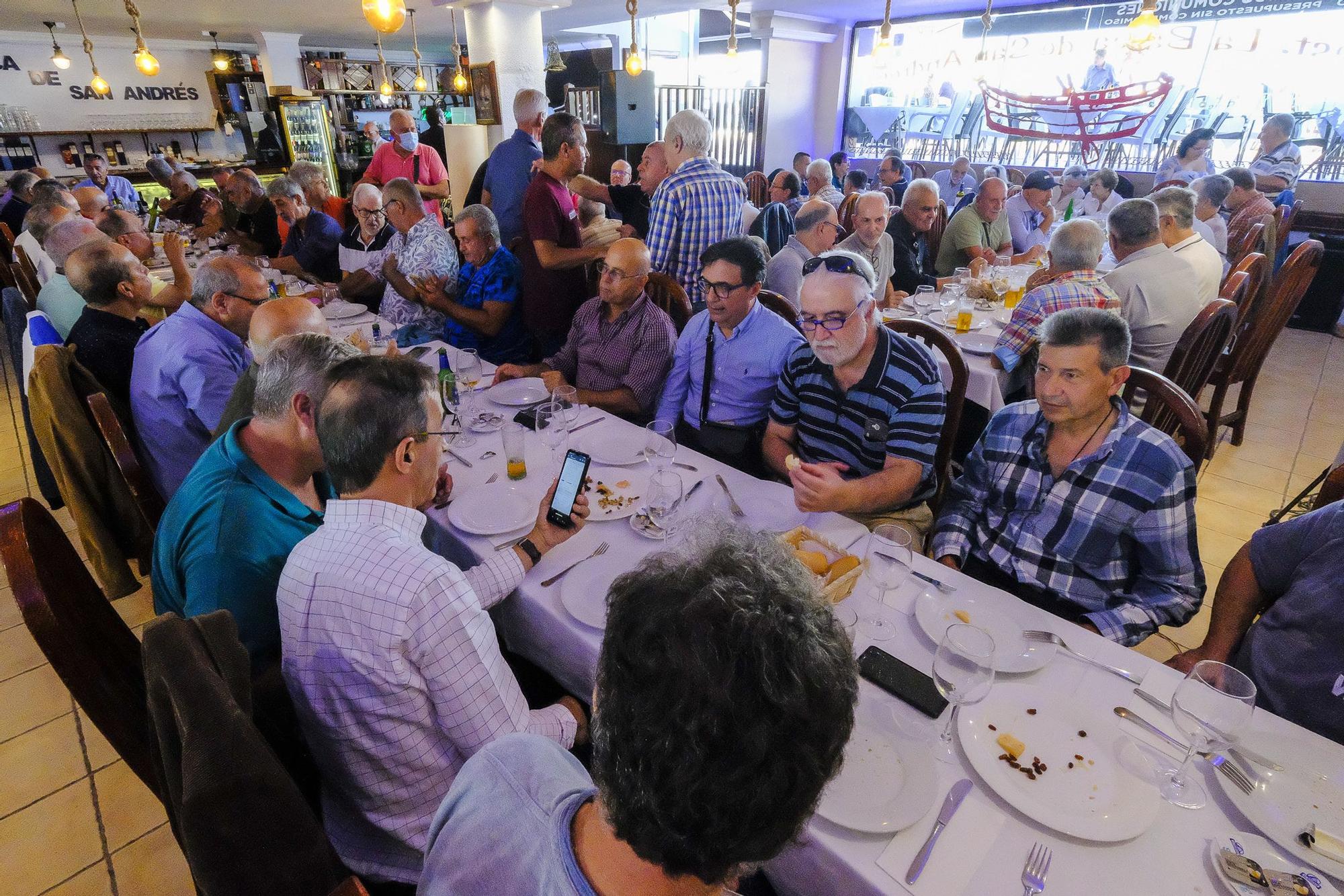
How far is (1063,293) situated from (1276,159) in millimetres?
6300

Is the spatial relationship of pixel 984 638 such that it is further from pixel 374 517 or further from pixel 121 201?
pixel 121 201

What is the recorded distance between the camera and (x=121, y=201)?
7590mm

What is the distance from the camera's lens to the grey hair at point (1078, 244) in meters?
3.33

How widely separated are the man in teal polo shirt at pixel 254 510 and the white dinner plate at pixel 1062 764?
1.42 meters

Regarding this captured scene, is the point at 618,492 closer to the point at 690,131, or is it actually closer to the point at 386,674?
the point at 386,674

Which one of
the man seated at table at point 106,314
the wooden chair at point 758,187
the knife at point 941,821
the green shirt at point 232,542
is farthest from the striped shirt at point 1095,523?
the wooden chair at point 758,187

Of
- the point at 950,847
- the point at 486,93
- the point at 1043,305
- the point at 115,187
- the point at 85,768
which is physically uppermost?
the point at 486,93

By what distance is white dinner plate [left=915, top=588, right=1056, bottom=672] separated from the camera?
1.25 m

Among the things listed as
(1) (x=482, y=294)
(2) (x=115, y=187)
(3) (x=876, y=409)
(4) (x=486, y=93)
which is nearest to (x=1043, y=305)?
(3) (x=876, y=409)

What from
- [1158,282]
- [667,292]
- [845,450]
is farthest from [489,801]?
[1158,282]

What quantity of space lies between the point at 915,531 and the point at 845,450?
0.34m

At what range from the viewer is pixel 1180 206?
12.3 ft

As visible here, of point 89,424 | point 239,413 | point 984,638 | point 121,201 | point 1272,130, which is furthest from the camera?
point 121,201

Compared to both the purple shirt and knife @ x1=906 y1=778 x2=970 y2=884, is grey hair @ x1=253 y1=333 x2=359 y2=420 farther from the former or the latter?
knife @ x1=906 y1=778 x2=970 y2=884
